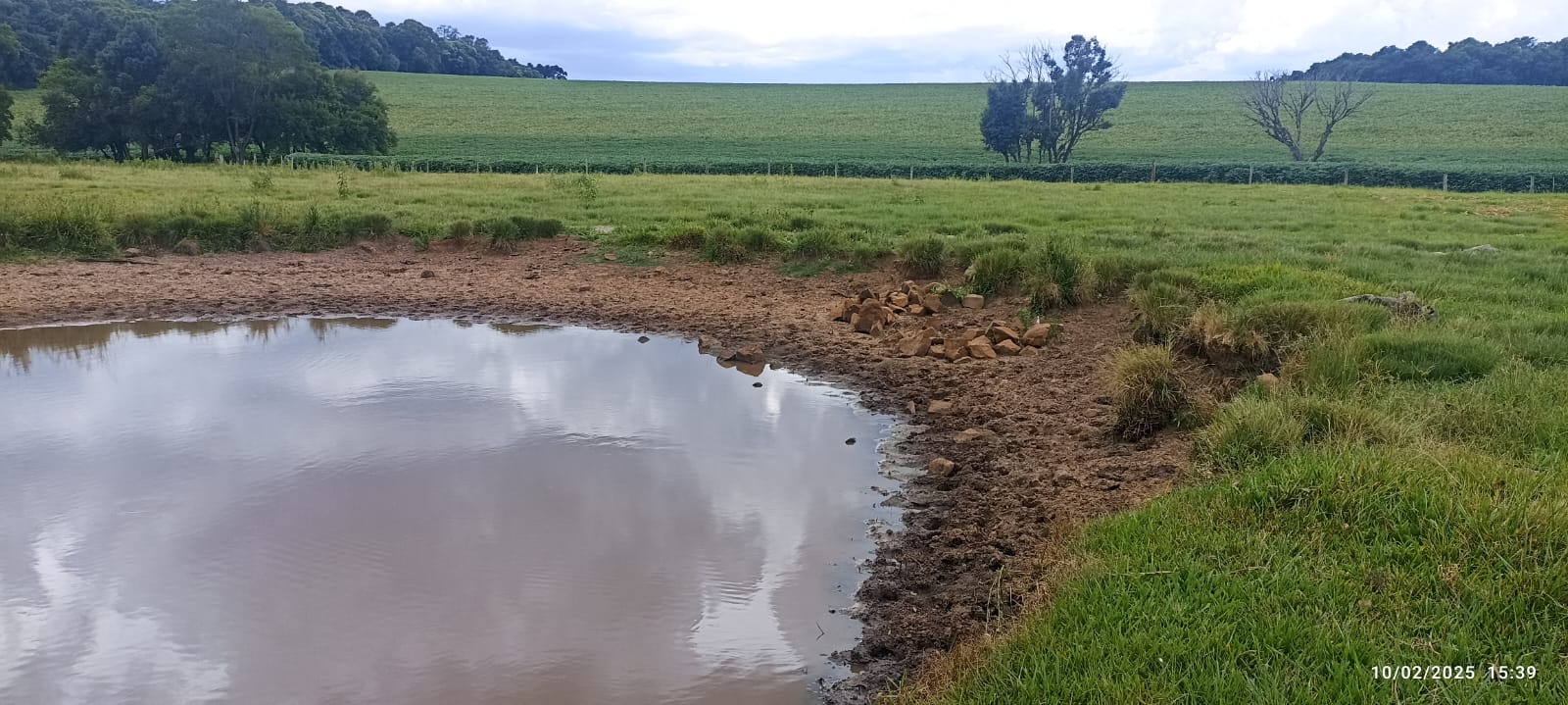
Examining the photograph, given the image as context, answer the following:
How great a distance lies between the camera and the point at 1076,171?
3928 cm

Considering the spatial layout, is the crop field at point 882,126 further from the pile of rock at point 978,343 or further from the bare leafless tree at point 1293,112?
the pile of rock at point 978,343

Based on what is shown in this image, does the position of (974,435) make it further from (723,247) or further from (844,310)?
(723,247)

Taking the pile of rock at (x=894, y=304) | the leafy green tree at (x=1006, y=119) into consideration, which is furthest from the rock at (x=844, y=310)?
the leafy green tree at (x=1006, y=119)

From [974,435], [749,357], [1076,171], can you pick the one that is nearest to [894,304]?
[749,357]

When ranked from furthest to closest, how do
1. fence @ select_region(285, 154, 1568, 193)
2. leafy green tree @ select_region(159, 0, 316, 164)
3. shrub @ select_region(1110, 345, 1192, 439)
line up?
leafy green tree @ select_region(159, 0, 316, 164) → fence @ select_region(285, 154, 1568, 193) → shrub @ select_region(1110, 345, 1192, 439)

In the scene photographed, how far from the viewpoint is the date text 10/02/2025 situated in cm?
311

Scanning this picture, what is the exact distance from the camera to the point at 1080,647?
138 inches

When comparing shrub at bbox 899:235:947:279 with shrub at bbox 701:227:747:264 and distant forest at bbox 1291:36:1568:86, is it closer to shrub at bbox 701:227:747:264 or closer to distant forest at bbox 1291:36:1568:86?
shrub at bbox 701:227:747:264

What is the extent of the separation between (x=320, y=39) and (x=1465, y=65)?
9379 centimetres

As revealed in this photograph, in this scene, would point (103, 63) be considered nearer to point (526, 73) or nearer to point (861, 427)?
point (861, 427)

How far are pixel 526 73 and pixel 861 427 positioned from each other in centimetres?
11496

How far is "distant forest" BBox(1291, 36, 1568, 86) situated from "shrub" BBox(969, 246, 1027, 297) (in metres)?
76.8

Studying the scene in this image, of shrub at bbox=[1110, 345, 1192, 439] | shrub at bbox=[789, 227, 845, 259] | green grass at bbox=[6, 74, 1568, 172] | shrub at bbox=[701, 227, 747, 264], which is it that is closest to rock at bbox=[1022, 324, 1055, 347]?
shrub at bbox=[1110, 345, 1192, 439]

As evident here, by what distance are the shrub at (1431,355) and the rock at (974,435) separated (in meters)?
2.40
